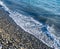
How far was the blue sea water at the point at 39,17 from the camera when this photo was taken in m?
13.8

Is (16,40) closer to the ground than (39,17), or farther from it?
farther from it

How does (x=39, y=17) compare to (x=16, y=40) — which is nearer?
(x=16, y=40)

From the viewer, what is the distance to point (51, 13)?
1989 centimetres

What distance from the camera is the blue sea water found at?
13.8 m

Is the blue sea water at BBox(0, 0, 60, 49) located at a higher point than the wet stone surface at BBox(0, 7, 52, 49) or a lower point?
lower

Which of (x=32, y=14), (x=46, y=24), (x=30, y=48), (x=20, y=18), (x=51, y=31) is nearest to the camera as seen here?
(x=30, y=48)

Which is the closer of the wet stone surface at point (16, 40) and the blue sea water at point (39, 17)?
the wet stone surface at point (16, 40)

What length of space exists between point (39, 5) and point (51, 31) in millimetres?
8459

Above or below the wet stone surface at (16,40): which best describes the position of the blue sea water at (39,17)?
below

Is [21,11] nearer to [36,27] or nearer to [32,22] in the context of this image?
[32,22]

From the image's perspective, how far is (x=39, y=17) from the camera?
18.6m

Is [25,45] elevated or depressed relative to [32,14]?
elevated

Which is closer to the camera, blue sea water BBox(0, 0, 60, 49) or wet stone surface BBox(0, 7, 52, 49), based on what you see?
wet stone surface BBox(0, 7, 52, 49)

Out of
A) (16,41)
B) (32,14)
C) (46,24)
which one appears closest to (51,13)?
(32,14)
